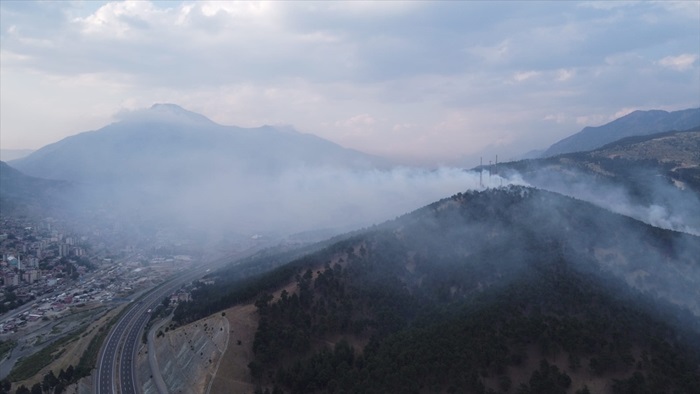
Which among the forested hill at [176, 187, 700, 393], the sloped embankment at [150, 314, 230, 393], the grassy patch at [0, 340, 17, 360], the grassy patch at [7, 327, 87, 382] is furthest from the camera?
the grassy patch at [0, 340, 17, 360]

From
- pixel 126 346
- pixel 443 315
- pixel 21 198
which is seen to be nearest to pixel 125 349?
pixel 126 346

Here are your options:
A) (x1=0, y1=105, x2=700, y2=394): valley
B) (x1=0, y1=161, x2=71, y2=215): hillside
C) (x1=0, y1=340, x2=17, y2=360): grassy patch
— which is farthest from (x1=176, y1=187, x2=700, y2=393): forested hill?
(x1=0, y1=161, x2=71, y2=215): hillside

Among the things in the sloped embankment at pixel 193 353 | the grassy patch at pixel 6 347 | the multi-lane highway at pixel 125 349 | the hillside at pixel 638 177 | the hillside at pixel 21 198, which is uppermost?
the hillside at pixel 21 198

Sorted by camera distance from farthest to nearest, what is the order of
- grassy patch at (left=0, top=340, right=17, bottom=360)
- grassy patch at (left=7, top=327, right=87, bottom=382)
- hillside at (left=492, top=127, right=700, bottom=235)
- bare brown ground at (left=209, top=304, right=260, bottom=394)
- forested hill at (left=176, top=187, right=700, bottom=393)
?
hillside at (left=492, top=127, right=700, bottom=235) < grassy patch at (left=0, top=340, right=17, bottom=360) < grassy patch at (left=7, top=327, right=87, bottom=382) < bare brown ground at (left=209, top=304, right=260, bottom=394) < forested hill at (left=176, top=187, right=700, bottom=393)

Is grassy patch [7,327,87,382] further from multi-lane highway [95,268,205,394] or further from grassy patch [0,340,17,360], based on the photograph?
multi-lane highway [95,268,205,394]

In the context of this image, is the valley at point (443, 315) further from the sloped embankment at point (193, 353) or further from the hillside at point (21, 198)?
the hillside at point (21, 198)

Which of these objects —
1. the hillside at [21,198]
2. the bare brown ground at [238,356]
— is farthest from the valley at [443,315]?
the hillside at [21,198]

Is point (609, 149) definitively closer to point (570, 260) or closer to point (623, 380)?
point (570, 260)

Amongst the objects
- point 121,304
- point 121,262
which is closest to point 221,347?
point 121,304

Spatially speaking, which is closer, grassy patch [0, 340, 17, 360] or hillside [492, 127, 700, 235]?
grassy patch [0, 340, 17, 360]
